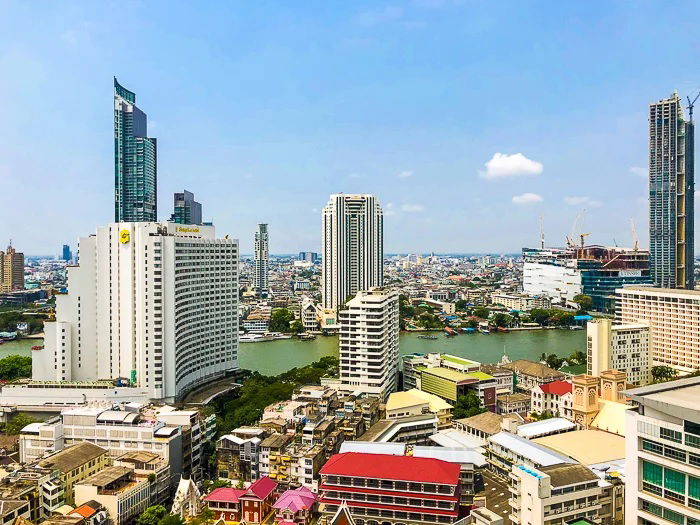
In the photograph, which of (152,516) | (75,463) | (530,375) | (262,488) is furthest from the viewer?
(530,375)

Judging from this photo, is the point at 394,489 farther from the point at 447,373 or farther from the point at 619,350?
the point at 619,350

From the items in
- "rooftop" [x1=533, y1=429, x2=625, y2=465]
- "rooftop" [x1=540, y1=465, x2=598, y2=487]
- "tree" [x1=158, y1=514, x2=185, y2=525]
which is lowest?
"tree" [x1=158, y1=514, x2=185, y2=525]

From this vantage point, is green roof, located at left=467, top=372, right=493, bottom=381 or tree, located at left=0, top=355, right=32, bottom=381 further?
tree, located at left=0, top=355, right=32, bottom=381

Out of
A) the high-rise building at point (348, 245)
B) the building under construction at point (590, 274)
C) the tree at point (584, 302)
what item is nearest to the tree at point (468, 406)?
the high-rise building at point (348, 245)

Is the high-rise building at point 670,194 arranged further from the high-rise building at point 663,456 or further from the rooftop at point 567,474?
the high-rise building at point 663,456

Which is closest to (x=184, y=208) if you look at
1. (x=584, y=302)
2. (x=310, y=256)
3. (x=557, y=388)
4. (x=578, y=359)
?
(x=584, y=302)

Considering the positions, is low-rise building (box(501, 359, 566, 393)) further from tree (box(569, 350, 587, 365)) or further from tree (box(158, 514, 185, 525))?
tree (box(158, 514, 185, 525))

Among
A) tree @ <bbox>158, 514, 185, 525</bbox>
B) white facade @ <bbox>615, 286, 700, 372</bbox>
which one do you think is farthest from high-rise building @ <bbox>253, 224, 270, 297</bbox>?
tree @ <bbox>158, 514, 185, 525</bbox>
